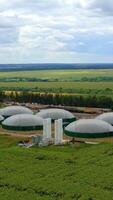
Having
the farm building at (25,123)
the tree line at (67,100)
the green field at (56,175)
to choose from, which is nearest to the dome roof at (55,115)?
the farm building at (25,123)

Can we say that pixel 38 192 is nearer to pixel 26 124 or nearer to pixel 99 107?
pixel 26 124

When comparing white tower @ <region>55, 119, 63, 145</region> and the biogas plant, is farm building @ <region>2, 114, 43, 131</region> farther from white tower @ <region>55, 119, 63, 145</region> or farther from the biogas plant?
white tower @ <region>55, 119, 63, 145</region>

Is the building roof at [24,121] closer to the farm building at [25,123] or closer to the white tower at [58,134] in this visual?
the farm building at [25,123]

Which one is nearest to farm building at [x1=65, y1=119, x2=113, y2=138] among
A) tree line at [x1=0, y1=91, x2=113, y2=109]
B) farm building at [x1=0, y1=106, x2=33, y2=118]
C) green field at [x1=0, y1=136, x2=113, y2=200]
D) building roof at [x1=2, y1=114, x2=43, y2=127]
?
building roof at [x1=2, y1=114, x2=43, y2=127]

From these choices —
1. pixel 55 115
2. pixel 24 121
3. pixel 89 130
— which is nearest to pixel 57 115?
pixel 55 115

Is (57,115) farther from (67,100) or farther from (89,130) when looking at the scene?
(67,100)

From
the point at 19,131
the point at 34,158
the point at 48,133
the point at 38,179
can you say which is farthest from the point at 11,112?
the point at 38,179
